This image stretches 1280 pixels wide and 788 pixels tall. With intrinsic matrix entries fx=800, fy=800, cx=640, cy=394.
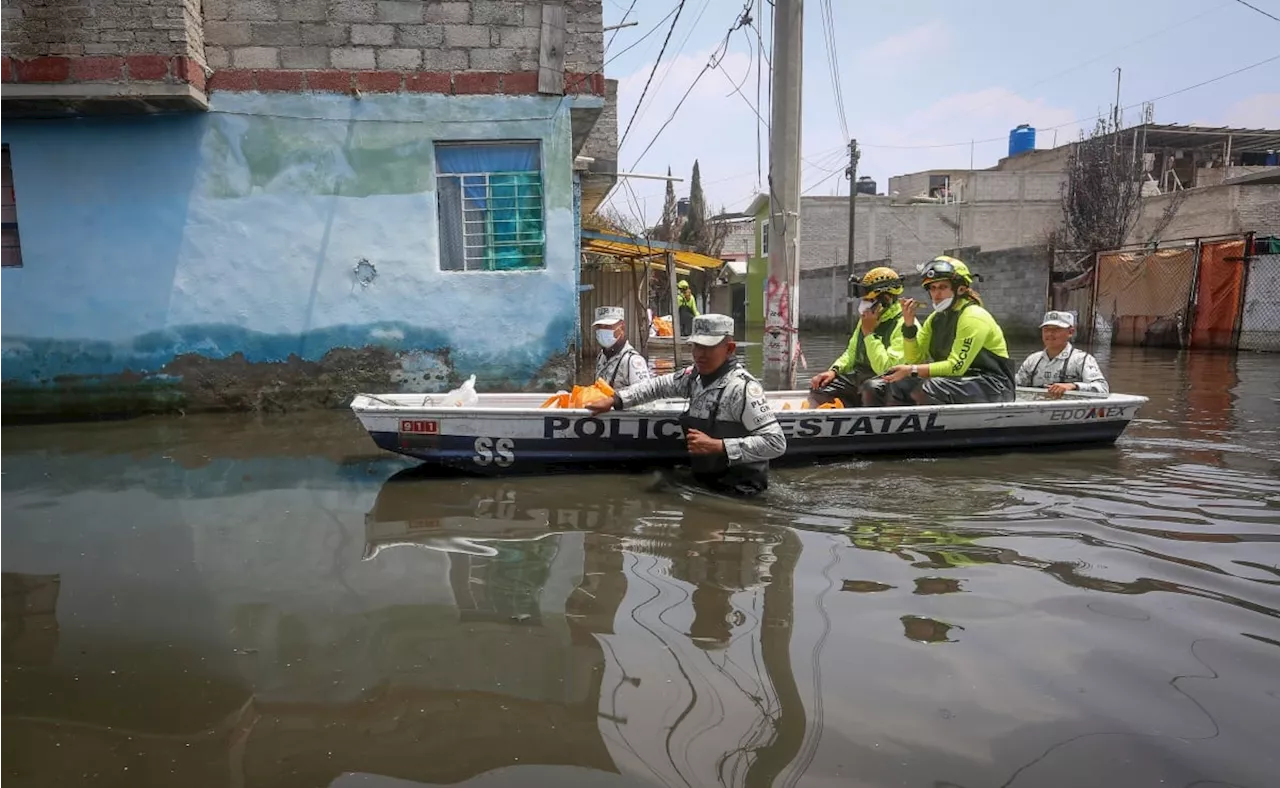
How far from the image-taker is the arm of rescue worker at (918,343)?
7559 millimetres

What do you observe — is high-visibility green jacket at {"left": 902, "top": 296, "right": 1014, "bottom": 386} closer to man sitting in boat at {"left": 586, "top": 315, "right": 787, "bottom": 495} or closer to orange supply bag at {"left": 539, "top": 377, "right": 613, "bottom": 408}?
man sitting in boat at {"left": 586, "top": 315, "right": 787, "bottom": 495}

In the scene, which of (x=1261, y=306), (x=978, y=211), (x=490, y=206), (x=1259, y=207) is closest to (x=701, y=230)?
(x=978, y=211)

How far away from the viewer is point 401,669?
3.08 meters

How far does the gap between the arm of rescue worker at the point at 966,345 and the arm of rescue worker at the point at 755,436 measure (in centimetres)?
229

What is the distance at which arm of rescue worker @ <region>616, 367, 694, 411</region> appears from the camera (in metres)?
6.12

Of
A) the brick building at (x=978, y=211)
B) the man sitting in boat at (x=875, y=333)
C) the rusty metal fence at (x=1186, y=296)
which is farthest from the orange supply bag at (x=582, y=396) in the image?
the brick building at (x=978, y=211)

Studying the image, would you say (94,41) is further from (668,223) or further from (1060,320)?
(668,223)

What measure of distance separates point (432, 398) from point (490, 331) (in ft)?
10.0

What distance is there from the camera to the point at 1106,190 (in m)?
29.1

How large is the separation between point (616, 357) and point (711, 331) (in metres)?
1.46

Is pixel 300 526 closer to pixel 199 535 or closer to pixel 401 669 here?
pixel 199 535

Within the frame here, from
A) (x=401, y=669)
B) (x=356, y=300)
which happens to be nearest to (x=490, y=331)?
(x=356, y=300)

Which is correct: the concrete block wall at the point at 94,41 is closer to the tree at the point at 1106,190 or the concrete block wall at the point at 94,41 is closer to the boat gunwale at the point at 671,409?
the boat gunwale at the point at 671,409

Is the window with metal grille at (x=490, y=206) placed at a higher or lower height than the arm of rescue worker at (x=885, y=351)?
higher
